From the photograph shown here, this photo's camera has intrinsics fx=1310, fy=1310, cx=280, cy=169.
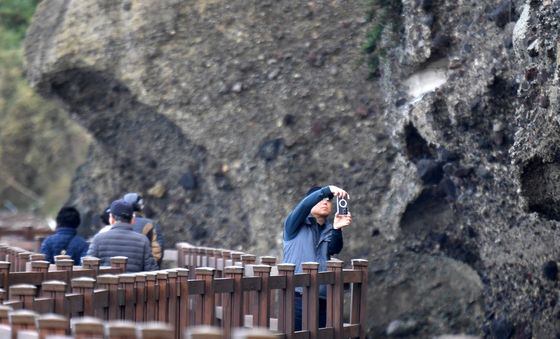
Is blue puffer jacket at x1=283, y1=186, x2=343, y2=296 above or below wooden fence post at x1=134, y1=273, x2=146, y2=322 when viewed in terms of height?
above

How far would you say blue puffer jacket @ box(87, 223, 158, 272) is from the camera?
9.88m

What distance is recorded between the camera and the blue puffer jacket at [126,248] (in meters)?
9.88

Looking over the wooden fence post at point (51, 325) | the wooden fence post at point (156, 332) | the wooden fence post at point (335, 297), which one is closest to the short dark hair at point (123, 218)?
the wooden fence post at point (335, 297)

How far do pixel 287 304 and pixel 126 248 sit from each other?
1.80m

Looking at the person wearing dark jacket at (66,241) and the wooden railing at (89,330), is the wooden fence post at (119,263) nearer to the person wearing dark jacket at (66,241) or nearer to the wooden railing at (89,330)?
the person wearing dark jacket at (66,241)

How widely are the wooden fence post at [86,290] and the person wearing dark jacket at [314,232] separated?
2.25 metres

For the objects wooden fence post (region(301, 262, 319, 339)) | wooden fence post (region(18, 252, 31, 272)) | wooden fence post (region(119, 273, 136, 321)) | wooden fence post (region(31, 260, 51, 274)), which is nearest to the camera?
wooden fence post (region(119, 273, 136, 321))

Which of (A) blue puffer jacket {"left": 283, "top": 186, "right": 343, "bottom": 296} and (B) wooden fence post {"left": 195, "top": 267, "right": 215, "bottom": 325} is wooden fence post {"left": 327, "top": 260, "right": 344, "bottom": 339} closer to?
(A) blue puffer jacket {"left": 283, "top": 186, "right": 343, "bottom": 296}

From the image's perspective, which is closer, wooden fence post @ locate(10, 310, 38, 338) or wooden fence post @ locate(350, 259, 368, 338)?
wooden fence post @ locate(10, 310, 38, 338)

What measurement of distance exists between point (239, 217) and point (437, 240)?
9.27ft

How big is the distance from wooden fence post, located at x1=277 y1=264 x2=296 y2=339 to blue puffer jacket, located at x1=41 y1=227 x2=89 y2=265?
3.19m

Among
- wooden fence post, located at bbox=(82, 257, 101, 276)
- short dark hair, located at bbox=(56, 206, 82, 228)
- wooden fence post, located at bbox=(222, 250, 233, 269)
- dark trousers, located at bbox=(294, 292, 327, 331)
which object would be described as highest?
short dark hair, located at bbox=(56, 206, 82, 228)

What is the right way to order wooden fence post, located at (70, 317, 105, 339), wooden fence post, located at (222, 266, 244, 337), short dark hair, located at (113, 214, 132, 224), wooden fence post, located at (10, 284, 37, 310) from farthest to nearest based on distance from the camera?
short dark hair, located at (113, 214, 132, 224), wooden fence post, located at (222, 266, 244, 337), wooden fence post, located at (10, 284, 37, 310), wooden fence post, located at (70, 317, 105, 339)

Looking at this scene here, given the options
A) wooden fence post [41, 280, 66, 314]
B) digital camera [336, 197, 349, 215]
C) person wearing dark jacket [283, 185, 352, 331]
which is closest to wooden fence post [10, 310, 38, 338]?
wooden fence post [41, 280, 66, 314]
